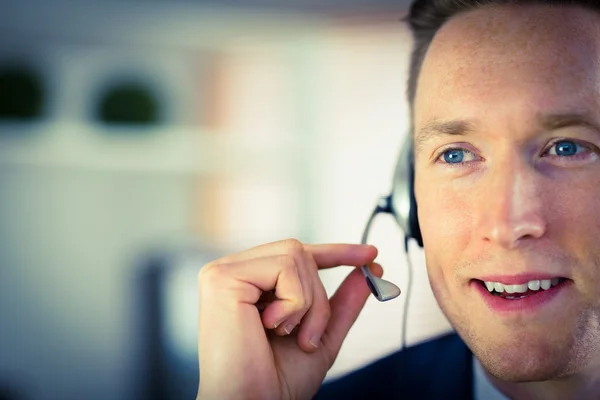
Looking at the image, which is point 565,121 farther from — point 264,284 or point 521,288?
point 264,284

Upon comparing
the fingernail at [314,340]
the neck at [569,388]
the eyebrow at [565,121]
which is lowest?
the neck at [569,388]

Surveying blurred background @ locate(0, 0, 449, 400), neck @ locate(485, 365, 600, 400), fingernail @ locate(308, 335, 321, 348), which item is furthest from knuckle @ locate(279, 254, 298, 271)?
blurred background @ locate(0, 0, 449, 400)

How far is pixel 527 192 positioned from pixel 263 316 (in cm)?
45

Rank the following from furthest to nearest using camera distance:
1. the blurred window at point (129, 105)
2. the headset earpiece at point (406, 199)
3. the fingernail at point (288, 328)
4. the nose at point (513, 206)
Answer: the blurred window at point (129, 105) → the headset earpiece at point (406, 199) → the fingernail at point (288, 328) → the nose at point (513, 206)

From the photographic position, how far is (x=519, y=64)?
0.98m

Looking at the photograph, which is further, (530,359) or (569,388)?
(569,388)

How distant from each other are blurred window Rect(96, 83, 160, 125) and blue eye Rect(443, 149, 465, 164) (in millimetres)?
1248

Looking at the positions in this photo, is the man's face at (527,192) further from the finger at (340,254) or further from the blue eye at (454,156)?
the finger at (340,254)

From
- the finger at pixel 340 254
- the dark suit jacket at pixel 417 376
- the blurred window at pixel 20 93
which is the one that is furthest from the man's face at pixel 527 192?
the blurred window at pixel 20 93

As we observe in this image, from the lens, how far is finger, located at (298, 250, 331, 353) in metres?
1.02

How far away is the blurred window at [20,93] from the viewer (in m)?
1.94

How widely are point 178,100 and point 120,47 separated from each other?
0.80ft

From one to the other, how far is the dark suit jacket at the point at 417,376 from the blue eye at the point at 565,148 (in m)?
0.48

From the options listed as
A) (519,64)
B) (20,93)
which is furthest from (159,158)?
(519,64)
